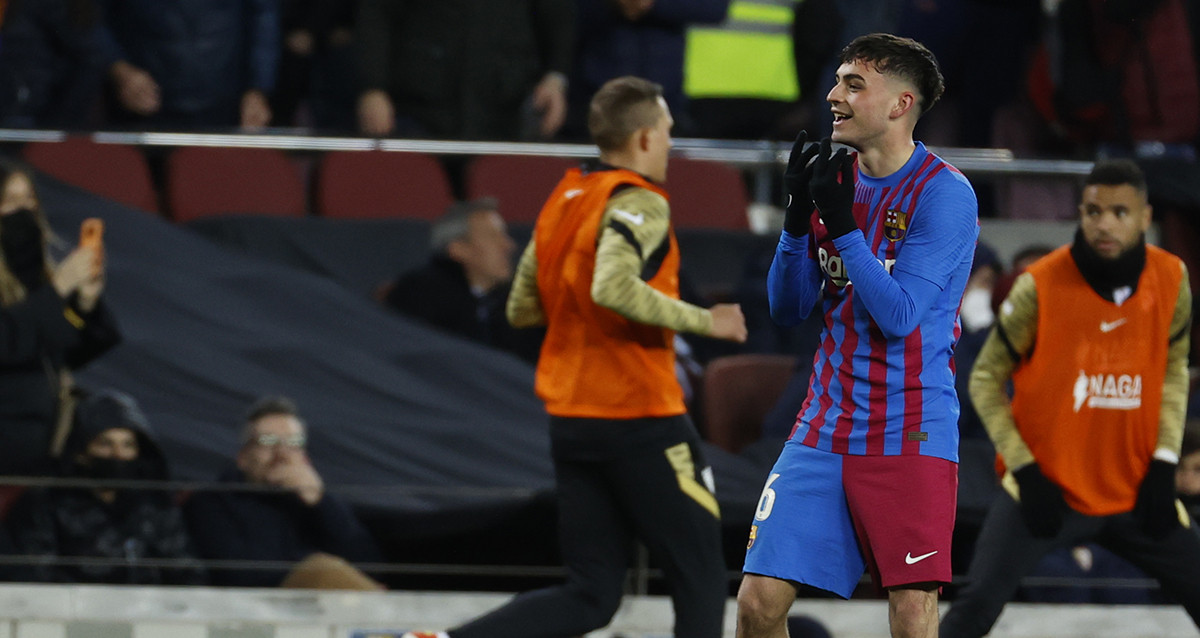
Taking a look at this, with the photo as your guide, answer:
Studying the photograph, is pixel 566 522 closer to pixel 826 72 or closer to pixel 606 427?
pixel 606 427

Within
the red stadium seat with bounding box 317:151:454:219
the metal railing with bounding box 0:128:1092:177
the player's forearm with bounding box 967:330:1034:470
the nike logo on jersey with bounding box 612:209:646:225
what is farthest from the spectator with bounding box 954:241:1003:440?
the red stadium seat with bounding box 317:151:454:219

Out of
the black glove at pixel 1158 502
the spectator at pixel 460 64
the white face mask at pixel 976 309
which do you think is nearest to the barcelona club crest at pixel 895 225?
the black glove at pixel 1158 502

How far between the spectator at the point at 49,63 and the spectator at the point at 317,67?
0.94m

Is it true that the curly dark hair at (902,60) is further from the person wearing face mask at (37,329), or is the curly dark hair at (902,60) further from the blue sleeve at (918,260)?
the person wearing face mask at (37,329)

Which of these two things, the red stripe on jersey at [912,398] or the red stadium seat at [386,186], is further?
the red stadium seat at [386,186]

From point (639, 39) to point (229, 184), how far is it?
216 cm

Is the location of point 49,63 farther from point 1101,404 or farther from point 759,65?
point 1101,404

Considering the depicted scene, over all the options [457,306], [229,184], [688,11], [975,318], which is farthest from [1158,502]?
[229,184]

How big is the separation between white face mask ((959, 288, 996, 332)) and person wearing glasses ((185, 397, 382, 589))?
3.23m

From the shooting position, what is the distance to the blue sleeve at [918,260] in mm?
3555

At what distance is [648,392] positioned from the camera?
4.88 metres

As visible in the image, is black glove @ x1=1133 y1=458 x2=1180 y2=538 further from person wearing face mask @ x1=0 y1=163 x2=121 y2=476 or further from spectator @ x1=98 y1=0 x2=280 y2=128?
spectator @ x1=98 y1=0 x2=280 y2=128

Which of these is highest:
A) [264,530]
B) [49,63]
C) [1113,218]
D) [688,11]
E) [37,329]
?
[688,11]

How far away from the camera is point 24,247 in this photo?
6.08 m
